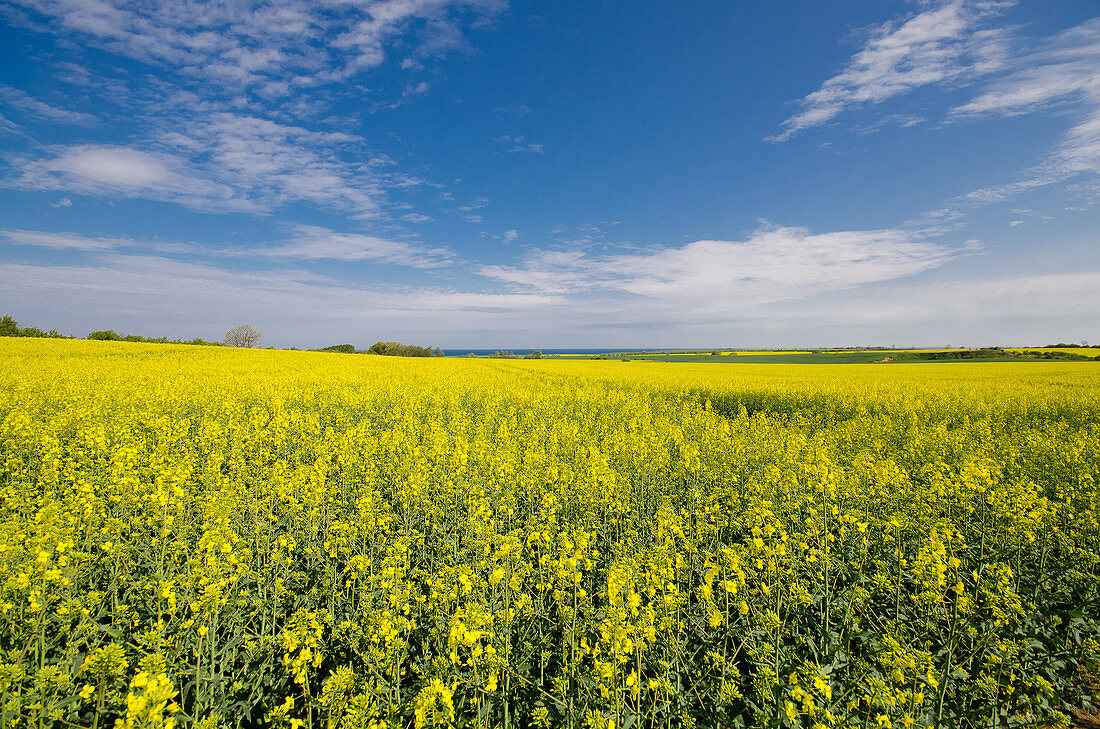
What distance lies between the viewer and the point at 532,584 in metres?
4.80

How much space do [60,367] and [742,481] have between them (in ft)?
95.2

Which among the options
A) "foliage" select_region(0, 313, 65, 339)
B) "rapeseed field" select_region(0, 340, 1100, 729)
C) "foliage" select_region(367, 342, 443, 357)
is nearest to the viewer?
"rapeseed field" select_region(0, 340, 1100, 729)

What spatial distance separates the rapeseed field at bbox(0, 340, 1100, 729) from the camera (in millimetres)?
3092

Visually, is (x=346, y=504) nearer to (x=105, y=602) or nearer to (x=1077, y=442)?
(x=105, y=602)

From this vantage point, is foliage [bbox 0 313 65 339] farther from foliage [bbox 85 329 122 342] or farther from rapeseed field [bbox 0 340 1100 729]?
rapeseed field [bbox 0 340 1100 729]

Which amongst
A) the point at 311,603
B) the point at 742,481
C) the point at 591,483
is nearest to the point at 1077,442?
the point at 742,481

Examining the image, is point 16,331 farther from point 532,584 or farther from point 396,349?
point 532,584

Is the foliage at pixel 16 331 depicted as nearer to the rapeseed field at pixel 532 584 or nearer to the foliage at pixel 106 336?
the foliage at pixel 106 336

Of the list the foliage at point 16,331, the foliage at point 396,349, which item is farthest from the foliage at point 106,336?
the foliage at point 396,349

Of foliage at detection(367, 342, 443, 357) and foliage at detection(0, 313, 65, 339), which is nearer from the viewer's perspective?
foliage at detection(0, 313, 65, 339)

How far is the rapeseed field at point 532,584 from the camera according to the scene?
309cm

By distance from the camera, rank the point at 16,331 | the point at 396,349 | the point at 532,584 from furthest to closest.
Result: the point at 396,349
the point at 16,331
the point at 532,584

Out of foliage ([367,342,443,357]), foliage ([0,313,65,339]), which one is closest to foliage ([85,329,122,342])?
foliage ([0,313,65,339])

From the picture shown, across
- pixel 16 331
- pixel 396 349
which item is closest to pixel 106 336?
pixel 16 331
